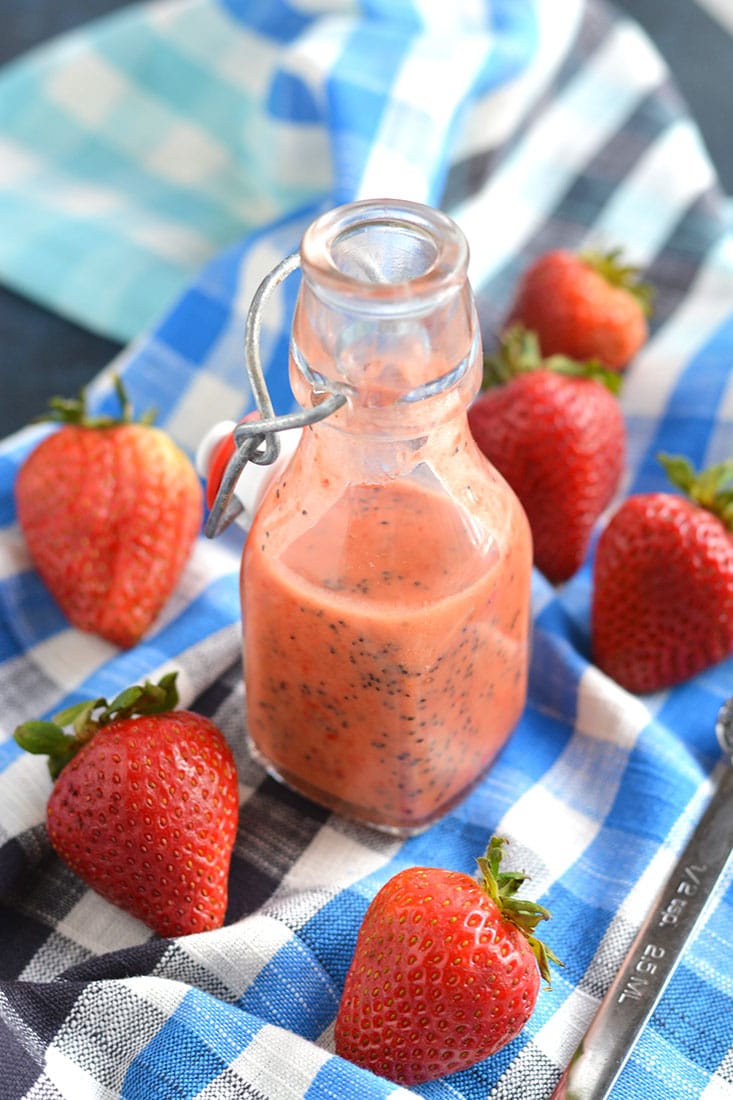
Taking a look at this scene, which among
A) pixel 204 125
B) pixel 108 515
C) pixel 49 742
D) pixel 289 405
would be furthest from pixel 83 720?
pixel 204 125

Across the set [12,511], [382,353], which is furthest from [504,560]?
[12,511]

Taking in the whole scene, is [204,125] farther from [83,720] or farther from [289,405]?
[83,720]

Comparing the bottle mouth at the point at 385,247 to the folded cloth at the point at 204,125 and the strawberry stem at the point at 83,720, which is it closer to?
the strawberry stem at the point at 83,720

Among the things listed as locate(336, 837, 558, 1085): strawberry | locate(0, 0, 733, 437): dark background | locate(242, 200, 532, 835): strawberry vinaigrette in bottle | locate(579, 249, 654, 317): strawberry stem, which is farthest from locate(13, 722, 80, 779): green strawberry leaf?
locate(579, 249, 654, 317): strawberry stem

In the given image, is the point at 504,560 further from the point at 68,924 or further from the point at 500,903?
the point at 68,924

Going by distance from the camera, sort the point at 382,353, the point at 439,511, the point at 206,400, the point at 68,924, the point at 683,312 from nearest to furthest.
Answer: the point at 382,353 < the point at 439,511 < the point at 68,924 < the point at 206,400 < the point at 683,312

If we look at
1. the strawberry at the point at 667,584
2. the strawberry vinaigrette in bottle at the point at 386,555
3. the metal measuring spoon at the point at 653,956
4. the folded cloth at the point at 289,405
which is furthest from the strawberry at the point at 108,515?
the metal measuring spoon at the point at 653,956
